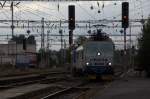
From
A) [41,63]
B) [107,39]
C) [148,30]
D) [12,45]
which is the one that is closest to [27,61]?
[41,63]

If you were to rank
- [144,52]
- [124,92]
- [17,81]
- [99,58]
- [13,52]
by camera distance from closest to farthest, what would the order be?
[124,92]
[99,58]
[17,81]
[144,52]
[13,52]

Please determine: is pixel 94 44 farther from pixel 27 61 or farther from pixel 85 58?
pixel 27 61

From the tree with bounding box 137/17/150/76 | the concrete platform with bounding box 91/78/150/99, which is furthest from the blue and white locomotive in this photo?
the tree with bounding box 137/17/150/76

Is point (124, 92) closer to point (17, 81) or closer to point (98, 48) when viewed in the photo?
point (98, 48)

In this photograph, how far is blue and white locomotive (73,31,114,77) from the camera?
43094 mm

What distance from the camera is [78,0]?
53.6 meters

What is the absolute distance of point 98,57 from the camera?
1704 inches

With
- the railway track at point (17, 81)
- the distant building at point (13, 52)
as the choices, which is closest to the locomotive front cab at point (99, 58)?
the railway track at point (17, 81)

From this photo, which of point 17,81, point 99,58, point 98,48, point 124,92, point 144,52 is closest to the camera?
point 124,92

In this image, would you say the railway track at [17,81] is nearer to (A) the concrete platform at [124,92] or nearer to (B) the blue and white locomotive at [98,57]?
(B) the blue and white locomotive at [98,57]

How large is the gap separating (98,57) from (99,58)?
0.13m

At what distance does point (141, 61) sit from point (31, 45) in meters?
105

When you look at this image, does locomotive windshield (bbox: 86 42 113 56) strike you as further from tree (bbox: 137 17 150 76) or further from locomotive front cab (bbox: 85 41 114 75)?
tree (bbox: 137 17 150 76)

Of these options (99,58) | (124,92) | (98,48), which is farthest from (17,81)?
(124,92)
